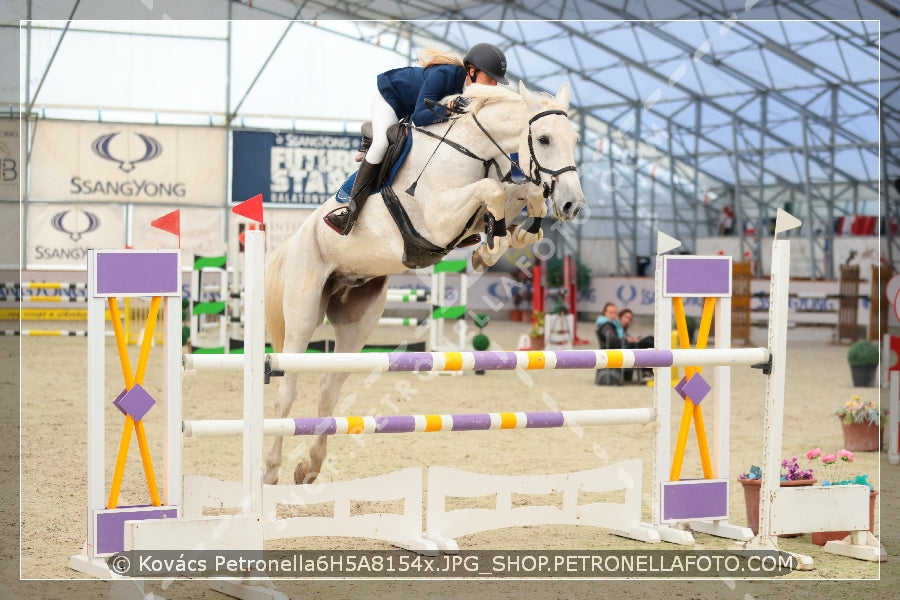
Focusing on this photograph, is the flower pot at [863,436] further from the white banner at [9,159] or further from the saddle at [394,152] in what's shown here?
the white banner at [9,159]

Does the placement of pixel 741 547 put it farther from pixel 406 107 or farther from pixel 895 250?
pixel 895 250

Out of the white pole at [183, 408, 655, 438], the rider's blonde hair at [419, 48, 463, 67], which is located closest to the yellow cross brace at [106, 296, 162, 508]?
the white pole at [183, 408, 655, 438]

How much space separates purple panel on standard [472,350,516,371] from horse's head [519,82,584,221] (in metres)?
0.46

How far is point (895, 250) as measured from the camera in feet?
55.3

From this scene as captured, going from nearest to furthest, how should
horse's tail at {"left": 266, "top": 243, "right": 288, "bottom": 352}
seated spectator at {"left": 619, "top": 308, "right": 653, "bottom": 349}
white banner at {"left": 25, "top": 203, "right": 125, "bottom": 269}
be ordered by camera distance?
horse's tail at {"left": 266, "top": 243, "right": 288, "bottom": 352} < seated spectator at {"left": 619, "top": 308, "right": 653, "bottom": 349} < white banner at {"left": 25, "top": 203, "right": 125, "bottom": 269}

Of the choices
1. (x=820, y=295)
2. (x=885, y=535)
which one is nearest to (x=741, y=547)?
(x=885, y=535)

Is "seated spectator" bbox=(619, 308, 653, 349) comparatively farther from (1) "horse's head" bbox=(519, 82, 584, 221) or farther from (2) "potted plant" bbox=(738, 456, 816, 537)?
(1) "horse's head" bbox=(519, 82, 584, 221)

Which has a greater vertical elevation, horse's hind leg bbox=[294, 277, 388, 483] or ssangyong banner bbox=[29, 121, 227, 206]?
ssangyong banner bbox=[29, 121, 227, 206]

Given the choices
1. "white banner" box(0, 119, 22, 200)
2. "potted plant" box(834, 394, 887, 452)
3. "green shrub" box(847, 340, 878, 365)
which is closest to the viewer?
"potted plant" box(834, 394, 887, 452)

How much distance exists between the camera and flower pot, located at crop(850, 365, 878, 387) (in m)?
8.83

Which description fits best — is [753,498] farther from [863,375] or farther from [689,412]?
[863,375]

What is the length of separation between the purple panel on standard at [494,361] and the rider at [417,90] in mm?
855

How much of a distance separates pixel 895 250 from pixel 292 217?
10.7 m

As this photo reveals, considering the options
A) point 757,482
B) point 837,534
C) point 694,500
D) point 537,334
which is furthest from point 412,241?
point 537,334
